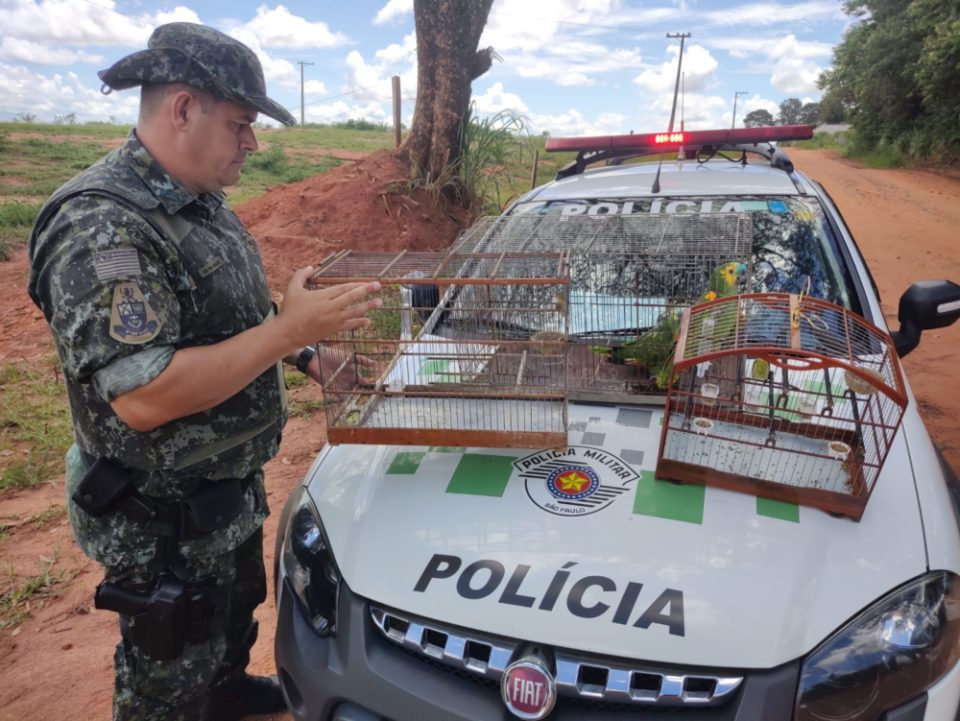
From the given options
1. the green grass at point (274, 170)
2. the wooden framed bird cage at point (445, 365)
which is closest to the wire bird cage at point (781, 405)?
the wooden framed bird cage at point (445, 365)

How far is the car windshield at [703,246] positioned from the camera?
240 centimetres

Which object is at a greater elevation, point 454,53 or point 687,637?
point 454,53

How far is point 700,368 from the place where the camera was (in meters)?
2.19

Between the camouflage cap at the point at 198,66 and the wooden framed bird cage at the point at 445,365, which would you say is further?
the wooden framed bird cage at the point at 445,365

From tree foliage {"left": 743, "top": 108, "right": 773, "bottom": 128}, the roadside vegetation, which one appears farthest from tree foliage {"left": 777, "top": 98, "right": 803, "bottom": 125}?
the roadside vegetation

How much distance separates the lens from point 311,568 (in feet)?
5.92

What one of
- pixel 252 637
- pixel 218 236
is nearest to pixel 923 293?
pixel 218 236

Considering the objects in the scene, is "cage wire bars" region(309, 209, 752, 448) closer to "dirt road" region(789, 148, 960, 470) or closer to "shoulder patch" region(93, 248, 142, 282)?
"shoulder patch" region(93, 248, 142, 282)

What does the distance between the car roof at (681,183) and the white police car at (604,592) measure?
1.48 meters

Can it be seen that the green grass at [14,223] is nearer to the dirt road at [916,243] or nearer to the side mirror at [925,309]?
the side mirror at [925,309]

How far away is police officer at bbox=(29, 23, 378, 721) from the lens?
4.59ft

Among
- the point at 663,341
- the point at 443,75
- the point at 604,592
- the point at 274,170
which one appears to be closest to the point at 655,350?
the point at 663,341

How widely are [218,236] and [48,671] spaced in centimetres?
191

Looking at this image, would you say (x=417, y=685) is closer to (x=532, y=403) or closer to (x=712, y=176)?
(x=532, y=403)
